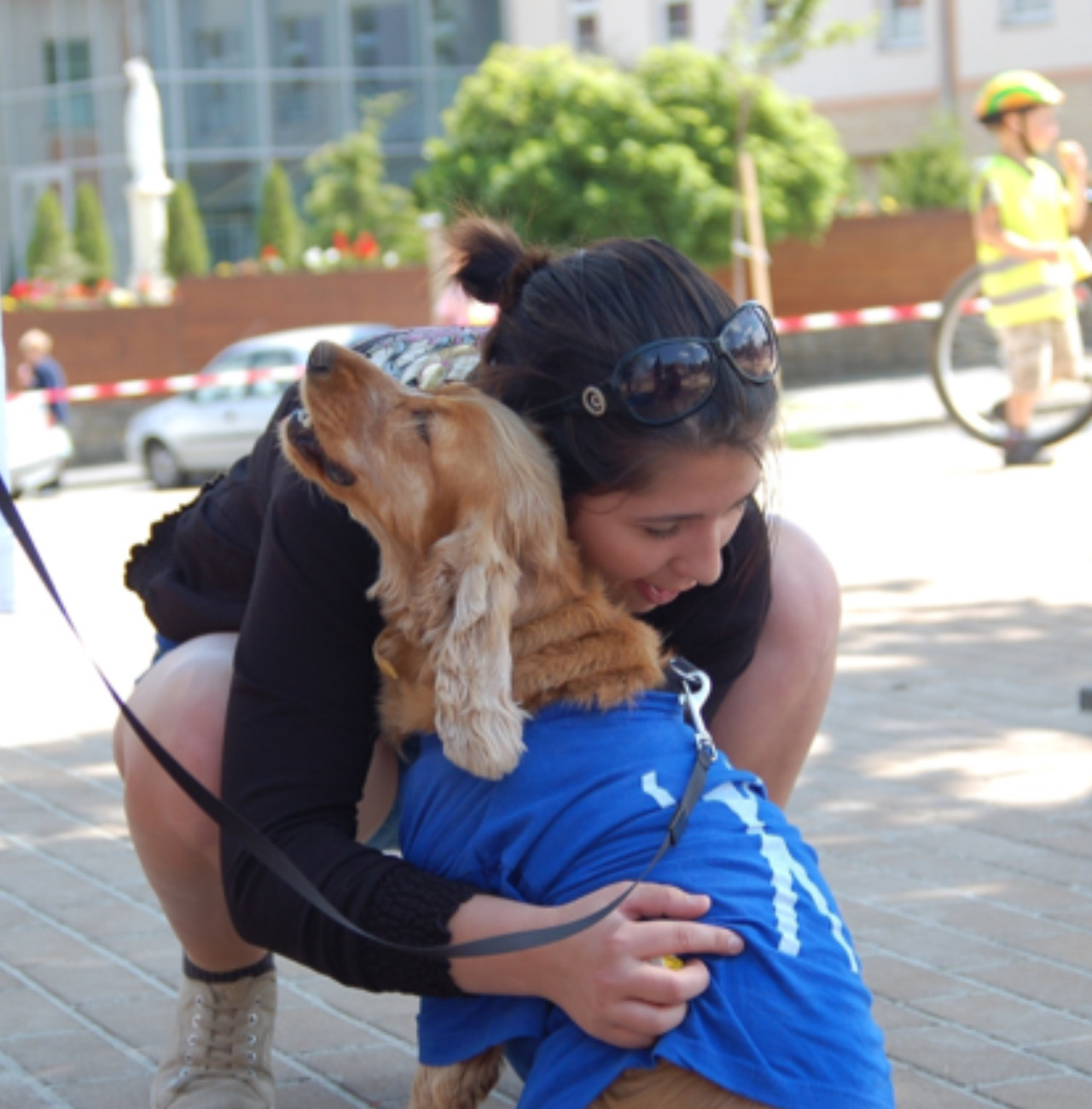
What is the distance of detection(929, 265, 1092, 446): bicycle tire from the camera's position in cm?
1130

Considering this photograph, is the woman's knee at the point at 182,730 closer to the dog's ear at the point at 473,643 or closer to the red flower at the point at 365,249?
the dog's ear at the point at 473,643

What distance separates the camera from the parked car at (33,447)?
15141mm

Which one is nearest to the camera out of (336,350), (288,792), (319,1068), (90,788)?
(336,350)

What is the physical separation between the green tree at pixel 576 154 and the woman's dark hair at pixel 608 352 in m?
14.4

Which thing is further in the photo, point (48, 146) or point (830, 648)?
point (48, 146)

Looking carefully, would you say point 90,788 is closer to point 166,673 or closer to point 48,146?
point 166,673

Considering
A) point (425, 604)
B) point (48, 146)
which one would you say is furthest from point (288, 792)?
point (48, 146)

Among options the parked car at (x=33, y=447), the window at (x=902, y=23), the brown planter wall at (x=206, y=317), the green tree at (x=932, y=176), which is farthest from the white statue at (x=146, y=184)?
the window at (x=902, y=23)

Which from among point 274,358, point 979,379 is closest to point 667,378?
point 979,379

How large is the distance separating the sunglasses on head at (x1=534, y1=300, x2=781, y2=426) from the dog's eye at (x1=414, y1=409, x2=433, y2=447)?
26cm

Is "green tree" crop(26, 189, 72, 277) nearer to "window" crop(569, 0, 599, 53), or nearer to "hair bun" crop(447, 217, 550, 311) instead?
"window" crop(569, 0, 599, 53)

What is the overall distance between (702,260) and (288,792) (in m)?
15.8

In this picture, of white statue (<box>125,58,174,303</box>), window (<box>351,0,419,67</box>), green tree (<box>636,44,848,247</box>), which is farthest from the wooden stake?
window (<box>351,0,419,67</box>)

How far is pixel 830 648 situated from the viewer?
124 inches
